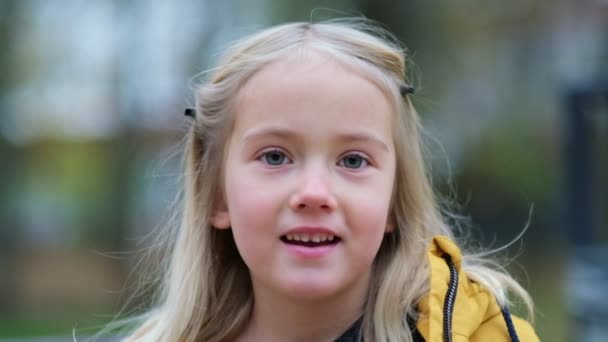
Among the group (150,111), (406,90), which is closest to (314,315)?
(406,90)

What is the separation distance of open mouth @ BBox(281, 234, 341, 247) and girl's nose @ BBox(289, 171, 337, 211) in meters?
0.06

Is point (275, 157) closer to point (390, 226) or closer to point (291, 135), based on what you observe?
point (291, 135)

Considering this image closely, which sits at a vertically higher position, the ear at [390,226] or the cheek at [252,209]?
the cheek at [252,209]

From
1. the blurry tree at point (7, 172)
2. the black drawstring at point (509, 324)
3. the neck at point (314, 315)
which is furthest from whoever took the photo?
the blurry tree at point (7, 172)

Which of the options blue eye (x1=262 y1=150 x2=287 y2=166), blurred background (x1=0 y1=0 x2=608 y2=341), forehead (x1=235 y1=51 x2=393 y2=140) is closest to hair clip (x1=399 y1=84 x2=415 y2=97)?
forehead (x1=235 y1=51 x2=393 y2=140)

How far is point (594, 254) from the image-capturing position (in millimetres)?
4887

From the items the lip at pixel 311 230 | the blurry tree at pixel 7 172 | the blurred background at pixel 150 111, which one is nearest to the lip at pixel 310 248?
the lip at pixel 311 230

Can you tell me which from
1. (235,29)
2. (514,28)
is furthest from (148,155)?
(514,28)

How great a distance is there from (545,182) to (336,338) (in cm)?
1198

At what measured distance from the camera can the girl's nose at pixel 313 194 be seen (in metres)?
2.01

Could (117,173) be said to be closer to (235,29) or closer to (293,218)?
(235,29)

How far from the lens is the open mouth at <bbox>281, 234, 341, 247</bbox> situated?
2053 millimetres

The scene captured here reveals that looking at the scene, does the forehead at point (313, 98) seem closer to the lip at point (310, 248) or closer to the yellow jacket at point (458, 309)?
the lip at point (310, 248)

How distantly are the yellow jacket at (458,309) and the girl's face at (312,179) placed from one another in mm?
152
